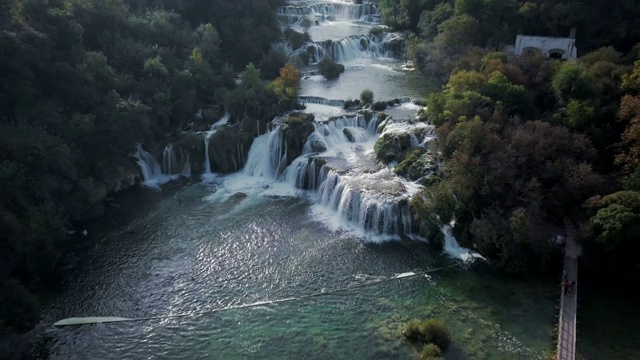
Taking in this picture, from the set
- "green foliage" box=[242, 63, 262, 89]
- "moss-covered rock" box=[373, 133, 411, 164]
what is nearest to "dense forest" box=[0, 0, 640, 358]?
"green foliage" box=[242, 63, 262, 89]

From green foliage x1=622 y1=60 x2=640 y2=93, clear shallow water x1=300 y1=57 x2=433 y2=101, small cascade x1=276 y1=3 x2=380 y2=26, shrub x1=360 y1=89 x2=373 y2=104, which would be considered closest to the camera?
green foliage x1=622 y1=60 x2=640 y2=93

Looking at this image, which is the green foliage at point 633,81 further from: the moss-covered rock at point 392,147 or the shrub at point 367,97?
the shrub at point 367,97

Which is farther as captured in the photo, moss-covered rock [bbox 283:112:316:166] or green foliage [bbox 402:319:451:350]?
moss-covered rock [bbox 283:112:316:166]

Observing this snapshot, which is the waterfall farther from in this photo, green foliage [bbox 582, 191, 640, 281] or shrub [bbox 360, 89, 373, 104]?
green foliage [bbox 582, 191, 640, 281]

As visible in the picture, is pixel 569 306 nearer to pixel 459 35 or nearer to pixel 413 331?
pixel 413 331

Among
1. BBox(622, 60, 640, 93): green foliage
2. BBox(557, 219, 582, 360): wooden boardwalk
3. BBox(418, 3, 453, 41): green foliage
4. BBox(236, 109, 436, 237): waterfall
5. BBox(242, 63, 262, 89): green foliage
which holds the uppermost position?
BBox(418, 3, 453, 41): green foliage

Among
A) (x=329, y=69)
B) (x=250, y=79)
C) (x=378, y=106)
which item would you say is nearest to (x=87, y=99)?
(x=250, y=79)
